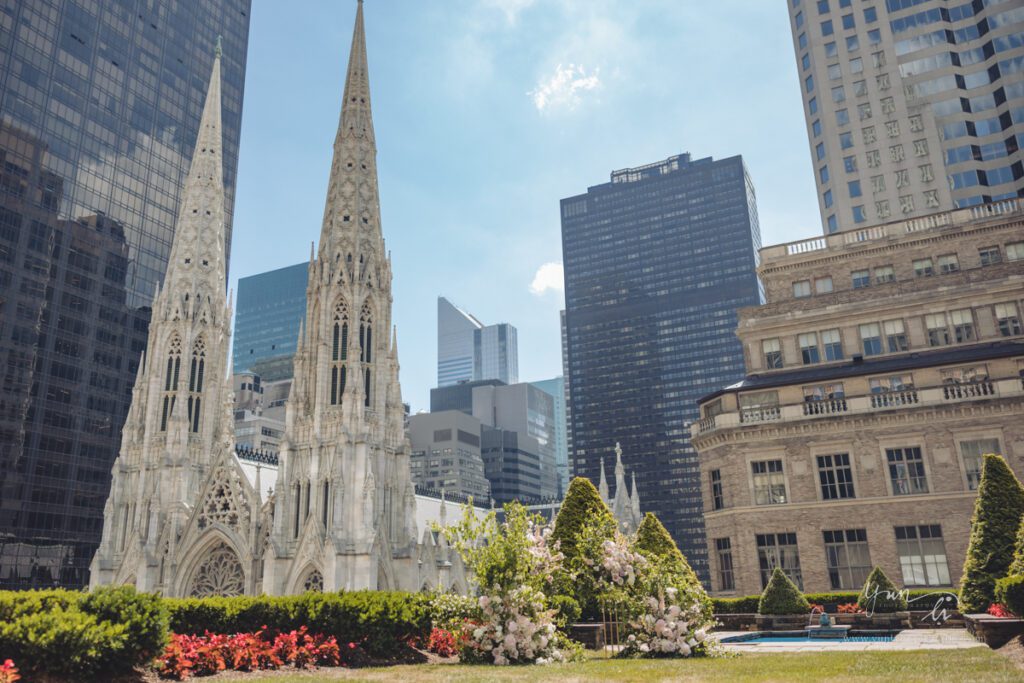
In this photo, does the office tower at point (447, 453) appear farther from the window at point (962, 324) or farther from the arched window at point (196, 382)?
the window at point (962, 324)

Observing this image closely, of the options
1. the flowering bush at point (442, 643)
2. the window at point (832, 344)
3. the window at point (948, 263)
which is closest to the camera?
the flowering bush at point (442, 643)

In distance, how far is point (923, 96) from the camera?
78.0 metres

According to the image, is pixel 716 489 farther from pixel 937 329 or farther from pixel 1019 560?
pixel 1019 560

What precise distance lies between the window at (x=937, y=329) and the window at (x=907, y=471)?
7589mm

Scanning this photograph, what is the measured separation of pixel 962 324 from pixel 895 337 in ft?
11.3

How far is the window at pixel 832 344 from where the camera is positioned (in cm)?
4538

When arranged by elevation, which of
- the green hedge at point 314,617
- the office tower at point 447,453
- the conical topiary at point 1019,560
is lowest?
the green hedge at point 314,617

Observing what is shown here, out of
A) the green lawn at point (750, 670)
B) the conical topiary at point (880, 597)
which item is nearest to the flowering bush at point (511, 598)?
the green lawn at point (750, 670)

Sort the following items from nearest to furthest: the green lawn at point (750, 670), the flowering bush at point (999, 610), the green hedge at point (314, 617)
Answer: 1. the green lawn at point (750, 670)
2. the flowering bush at point (999, 610)
3. the green hedge at point (314, 617)

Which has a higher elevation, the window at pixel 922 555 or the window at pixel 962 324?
the window at pixel 962 324

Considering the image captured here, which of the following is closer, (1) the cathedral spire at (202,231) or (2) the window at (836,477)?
(2) the window at (836,477)

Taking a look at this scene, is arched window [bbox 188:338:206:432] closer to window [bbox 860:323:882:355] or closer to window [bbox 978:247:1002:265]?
window [bbox 860:323:882:355]

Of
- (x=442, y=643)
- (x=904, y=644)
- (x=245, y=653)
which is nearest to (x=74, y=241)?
(x=442, y=643)

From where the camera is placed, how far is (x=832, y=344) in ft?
150
